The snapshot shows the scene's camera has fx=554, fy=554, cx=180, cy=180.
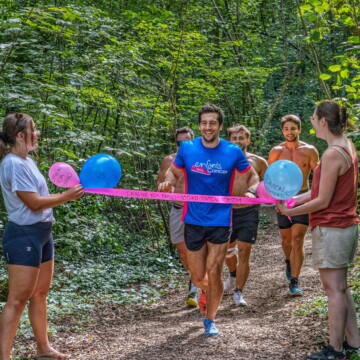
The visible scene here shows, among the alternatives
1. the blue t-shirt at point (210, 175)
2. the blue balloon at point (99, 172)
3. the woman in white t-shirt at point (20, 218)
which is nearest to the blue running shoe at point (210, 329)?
the blue t-shirt at point (210, 175)

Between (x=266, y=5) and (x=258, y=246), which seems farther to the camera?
(x=266, y=5)

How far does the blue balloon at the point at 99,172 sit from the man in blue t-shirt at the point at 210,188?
0.74 metres

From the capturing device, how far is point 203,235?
5.80m

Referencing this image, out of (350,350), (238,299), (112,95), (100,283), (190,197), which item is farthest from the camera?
(112,95)

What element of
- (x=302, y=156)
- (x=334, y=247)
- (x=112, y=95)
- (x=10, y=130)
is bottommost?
(x=334, y=247)

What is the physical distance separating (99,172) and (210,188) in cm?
131

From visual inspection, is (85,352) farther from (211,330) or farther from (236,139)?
(236,139)

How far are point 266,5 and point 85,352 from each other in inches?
690

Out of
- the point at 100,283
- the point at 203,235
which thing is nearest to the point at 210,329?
the point at 203,235

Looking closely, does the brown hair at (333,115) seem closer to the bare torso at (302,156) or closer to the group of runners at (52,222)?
the group of runners at (52,222)

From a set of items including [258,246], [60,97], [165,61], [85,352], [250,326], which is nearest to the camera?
[85,352]

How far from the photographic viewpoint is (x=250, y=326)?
20.6ft

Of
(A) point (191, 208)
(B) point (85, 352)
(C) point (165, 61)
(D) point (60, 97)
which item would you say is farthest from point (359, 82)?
(C) point (165, 61)

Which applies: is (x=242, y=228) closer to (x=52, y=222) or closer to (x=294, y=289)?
(x=294, y=289)
